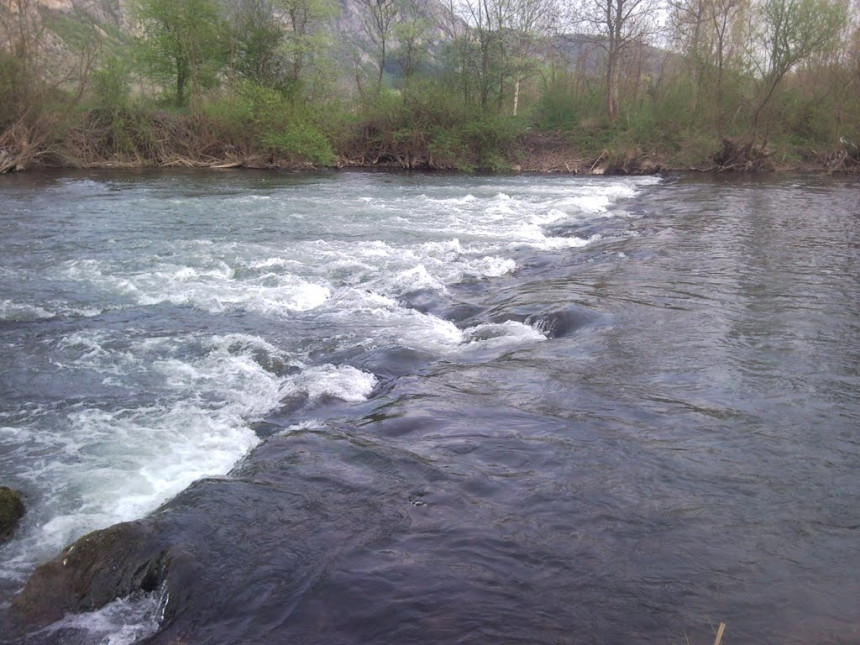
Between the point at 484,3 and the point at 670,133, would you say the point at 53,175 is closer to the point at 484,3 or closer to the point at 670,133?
the point at 484,3

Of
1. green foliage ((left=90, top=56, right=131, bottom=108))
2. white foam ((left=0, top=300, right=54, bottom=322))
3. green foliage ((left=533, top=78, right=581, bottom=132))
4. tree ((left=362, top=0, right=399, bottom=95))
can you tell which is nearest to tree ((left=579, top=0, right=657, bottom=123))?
green foliage ((left=533, top=78, right=581, bottom=132))

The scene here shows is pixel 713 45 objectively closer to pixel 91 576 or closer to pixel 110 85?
pixel 110 85

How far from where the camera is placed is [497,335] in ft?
24.4

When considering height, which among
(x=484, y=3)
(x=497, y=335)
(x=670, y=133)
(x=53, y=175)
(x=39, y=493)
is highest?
(x=484, y=3)

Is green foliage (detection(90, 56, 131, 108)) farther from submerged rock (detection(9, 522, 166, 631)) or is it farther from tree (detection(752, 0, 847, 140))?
submerged rock (detection(9, 522, 166, 631))

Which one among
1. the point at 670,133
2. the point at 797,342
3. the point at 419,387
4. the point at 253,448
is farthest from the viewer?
the point at 670,133

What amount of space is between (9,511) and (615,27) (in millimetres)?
36643

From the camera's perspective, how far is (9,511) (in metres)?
3.96

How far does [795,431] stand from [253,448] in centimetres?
393

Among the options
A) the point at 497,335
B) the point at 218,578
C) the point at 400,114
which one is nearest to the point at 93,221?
the point at 497,335

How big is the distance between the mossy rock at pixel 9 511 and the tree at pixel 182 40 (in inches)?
1328

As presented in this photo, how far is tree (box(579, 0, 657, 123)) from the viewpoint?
34188 millimetres

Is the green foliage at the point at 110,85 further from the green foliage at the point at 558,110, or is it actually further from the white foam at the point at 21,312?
the white foam at the point at 21,312

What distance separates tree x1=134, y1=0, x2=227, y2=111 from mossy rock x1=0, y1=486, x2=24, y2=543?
3374cm
